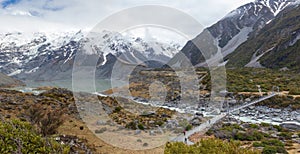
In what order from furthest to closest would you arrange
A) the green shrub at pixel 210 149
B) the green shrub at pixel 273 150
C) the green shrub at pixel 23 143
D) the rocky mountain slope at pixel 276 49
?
the rocky mountain slope at pixel 276 49
the green shrub at pixel 273 150
the green shrub at pixel 210 149
the green shrub at pixel 23 143

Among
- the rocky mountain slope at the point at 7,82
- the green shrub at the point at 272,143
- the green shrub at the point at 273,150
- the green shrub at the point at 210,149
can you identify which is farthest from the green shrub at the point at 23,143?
the rocky mountain slope at the point at 7,82

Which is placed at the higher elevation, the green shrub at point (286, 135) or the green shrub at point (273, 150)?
the green shrub at point (286, 135)

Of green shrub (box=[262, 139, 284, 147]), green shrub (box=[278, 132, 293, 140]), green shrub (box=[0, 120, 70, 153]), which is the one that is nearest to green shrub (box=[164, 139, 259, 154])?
green shrub (box=[0, 120, 70, 153])

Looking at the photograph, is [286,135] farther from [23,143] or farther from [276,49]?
[276,49]

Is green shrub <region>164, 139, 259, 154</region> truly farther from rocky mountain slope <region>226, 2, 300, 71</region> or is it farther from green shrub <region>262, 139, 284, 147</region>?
rocky mountain slope <region>226, 2, 300, 71</region>

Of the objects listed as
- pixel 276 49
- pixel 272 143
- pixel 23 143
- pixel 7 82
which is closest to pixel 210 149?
pixel 23 143

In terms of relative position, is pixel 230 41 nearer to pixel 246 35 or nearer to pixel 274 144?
pixel 246 35

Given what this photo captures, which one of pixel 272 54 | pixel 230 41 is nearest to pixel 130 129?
pixel 272 54

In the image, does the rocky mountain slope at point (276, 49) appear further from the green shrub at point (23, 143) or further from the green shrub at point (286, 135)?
the green shrub at point (23, 143)
